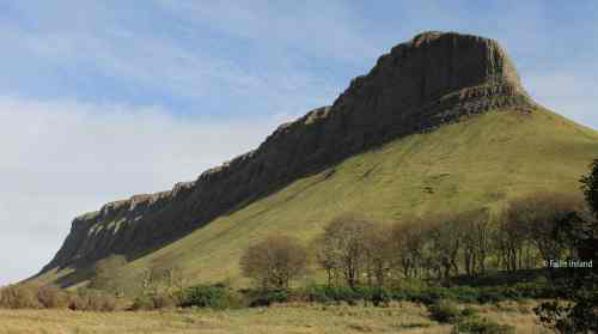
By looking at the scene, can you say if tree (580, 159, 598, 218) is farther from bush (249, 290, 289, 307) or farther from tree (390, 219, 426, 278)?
tree (390, 219, 426, 278)

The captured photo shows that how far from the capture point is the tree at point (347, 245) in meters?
117

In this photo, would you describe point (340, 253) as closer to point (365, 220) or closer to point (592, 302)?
point (365, 220)

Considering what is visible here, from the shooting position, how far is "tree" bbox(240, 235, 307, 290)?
120438 mm

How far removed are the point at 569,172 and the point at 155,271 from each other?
104 meters

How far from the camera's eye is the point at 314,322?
47531 millimetres

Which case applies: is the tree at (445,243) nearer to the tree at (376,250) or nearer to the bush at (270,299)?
the tree at (376,250)

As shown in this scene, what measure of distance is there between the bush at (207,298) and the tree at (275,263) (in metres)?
35.1

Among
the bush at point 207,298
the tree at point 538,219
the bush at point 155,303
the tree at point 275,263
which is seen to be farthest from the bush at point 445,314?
the tree at point 275,263

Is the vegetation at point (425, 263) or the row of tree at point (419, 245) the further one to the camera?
the row of tree at point (419, 245)

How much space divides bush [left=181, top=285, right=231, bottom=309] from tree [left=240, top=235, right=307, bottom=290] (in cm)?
3506

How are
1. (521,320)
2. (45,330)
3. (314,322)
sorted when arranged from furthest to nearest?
(314,322) < (521,320) < (45,330)

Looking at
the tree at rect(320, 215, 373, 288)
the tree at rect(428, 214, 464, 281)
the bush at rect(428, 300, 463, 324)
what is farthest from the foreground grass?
the tree at rect(320, 215, 373, 288)

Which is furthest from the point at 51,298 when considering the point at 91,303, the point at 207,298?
the point at 207,298

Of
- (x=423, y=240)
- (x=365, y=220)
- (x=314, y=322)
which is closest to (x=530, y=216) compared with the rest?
(x=423, y=240)
